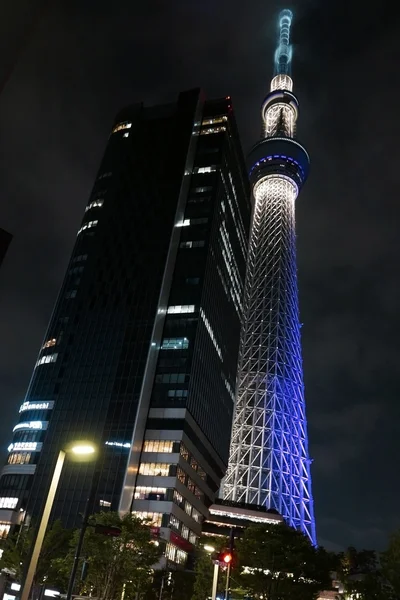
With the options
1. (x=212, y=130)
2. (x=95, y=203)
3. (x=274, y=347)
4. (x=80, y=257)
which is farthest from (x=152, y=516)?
(x=212, y=130)

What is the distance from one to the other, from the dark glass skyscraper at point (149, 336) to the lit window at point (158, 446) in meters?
0.18

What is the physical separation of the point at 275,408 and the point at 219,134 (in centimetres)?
7262

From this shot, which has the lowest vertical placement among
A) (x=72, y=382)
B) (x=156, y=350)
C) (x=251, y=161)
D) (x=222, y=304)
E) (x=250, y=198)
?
(x=72, y=382)

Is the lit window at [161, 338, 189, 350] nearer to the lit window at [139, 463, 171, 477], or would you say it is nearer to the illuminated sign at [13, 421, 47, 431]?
the lit window at [139, 463, 171, 477]

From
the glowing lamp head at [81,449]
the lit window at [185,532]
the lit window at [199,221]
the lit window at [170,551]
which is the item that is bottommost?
the glowing lamp head at [81,449]

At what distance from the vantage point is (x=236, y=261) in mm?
145875

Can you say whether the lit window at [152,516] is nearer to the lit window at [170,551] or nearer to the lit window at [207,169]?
the lit window at [170,551]

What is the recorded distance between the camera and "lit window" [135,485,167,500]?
8925cm

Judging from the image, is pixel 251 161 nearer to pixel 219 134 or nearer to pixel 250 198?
pixel 250 198

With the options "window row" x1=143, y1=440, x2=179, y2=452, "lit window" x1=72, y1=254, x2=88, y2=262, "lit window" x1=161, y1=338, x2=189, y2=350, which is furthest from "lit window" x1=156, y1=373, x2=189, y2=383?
"lit window" x1=72, y1=254, x2=88, y2=262

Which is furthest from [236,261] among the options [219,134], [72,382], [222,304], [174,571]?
[174,571]

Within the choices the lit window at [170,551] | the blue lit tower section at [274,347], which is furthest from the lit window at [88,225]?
the lit window at [170,551]

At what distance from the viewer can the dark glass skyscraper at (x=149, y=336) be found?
9269cm

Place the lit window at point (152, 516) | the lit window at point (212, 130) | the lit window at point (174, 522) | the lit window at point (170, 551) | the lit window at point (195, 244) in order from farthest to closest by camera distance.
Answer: the lit window at point (212, 130) → the lit window at point (195, 244) → the lit window at point (174, 522) → the lit window at point (152, 516) → the lit window at point (170, 551)
